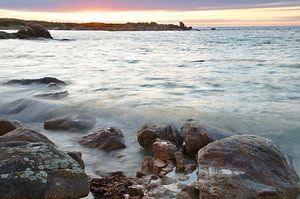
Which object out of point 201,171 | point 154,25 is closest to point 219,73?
point 201,171

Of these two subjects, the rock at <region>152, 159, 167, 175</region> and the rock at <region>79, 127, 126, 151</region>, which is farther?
the rock at <region>79, 127, 126, 151</region>

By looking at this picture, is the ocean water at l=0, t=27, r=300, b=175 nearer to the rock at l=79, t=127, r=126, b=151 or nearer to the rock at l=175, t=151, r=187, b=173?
the rock at l=79, t=127, r=126, b=151

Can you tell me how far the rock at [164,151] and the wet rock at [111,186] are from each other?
691 millimetres

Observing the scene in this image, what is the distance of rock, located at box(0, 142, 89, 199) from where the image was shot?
14.7 ft

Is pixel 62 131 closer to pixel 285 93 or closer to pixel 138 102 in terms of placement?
pixel 138 102

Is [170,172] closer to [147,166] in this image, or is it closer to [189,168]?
[189,168]

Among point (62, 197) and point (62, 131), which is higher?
point (62, 197)

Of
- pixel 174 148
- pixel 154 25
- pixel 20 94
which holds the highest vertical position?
pixel 174 148

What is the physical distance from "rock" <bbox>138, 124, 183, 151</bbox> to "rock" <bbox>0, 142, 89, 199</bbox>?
2.57m

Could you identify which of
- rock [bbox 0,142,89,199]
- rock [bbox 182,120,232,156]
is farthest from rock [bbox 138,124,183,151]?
rock [bbox 0,142,89,199]

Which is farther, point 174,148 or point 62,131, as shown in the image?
point 62,131

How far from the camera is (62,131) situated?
339 inches

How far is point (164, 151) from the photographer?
6418 mm

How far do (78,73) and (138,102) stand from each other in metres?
8.32
